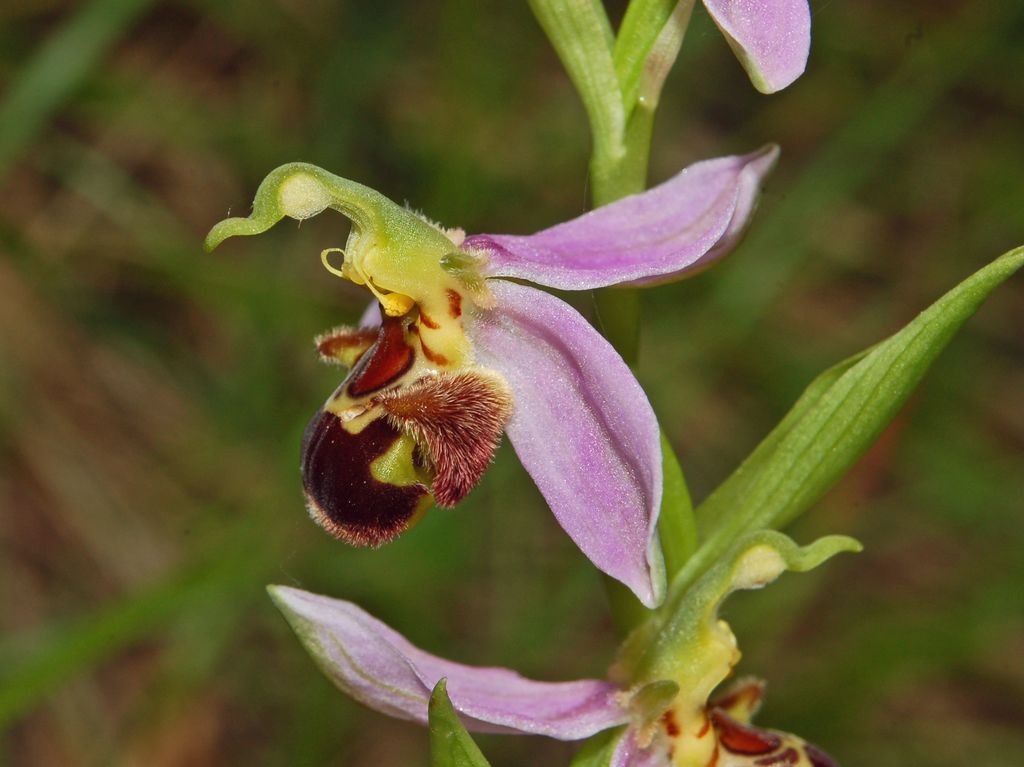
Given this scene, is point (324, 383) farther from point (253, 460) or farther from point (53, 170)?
point (53, 170)

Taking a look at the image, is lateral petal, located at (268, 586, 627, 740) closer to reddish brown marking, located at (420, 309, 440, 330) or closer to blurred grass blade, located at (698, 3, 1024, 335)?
reddish brown marking, located at (420, 309, 440, 330)

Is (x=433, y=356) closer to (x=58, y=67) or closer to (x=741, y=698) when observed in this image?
(x=741, y=698)

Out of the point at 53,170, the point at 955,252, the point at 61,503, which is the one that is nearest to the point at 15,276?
the point at 53,170

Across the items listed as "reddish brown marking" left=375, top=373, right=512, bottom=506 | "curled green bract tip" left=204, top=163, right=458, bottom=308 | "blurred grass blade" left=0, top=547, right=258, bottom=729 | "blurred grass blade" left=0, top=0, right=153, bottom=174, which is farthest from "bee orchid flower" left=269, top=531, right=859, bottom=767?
"blurred grass blade" left=0, top=0, right=153, bottom=174

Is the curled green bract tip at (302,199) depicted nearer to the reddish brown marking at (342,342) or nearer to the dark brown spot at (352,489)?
the reddish brown marking at (342,342)

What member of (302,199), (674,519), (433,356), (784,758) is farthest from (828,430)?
(302,199)

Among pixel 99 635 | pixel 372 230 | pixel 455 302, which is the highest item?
pixel 372 230

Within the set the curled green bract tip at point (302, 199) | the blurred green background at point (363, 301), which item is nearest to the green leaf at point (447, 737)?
the curled green bract tip at point (302, 199)
